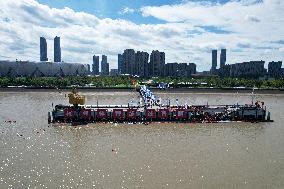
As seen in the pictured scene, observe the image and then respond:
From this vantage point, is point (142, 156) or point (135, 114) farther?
point (135, 114)

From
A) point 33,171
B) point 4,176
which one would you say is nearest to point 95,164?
point 33,171

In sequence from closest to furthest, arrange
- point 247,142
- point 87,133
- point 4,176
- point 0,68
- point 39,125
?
point 4,176, point 247,142, point 87,133, point 39,125, point 0,68

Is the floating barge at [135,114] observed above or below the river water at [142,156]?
above

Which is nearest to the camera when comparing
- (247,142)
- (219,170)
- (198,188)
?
(198,188)

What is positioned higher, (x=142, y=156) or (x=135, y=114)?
(x=135, y=114)

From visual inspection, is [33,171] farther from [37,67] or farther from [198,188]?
[37,67]

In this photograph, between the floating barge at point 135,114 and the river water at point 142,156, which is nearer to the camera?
the river water at point 142,156

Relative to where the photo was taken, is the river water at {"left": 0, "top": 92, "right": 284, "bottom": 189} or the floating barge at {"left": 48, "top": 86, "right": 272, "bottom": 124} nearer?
the river water at {"left": 0, "top": 92, "right": 284, "bottom": 189}

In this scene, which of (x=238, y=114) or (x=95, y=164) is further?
(x=238, y=114)
